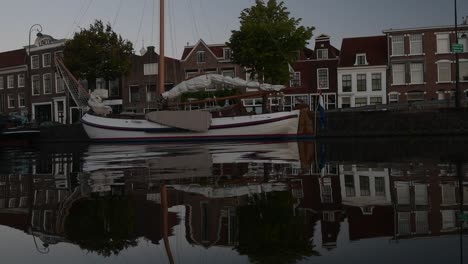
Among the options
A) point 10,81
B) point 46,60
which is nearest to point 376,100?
point 46,60

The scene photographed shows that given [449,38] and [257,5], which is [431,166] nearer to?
Result: [257,5]

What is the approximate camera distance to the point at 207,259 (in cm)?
362

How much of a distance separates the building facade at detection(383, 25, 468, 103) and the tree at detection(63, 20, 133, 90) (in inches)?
1013

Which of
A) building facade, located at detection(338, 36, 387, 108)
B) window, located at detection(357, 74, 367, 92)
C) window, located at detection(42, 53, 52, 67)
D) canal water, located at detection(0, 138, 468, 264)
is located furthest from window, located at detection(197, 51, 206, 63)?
canal water, located at detection(0, 138, 468, 264)

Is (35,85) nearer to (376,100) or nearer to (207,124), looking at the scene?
(207,124)

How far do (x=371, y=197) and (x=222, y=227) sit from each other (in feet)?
8.03

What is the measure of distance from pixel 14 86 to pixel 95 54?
25.3 metres

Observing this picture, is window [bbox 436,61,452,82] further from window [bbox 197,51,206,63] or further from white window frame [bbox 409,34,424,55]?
window [bbox 197,51,206,63]

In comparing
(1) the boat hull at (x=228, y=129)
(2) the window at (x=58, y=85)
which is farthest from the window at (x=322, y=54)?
(2) the window at (x=58, y=85)

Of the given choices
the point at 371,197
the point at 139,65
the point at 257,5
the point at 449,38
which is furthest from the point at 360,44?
the point at 371,197

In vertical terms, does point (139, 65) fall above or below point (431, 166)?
above

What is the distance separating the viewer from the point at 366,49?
48000 millimetres

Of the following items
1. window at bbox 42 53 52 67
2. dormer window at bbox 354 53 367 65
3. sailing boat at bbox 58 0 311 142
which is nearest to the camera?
sailing boat at bbox 58 0 311 142

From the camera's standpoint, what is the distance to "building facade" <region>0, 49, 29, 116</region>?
190 feet
